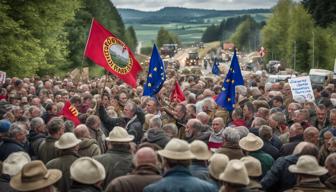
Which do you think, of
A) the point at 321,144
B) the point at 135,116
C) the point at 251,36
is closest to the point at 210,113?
the point at 135,116

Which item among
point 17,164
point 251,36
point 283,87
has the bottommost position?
point 251,36

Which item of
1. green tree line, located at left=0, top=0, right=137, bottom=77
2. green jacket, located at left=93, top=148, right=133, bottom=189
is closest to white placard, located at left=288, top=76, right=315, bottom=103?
green jacket, located at left=93, top=148, right=133, bottom=189

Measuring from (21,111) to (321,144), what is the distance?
20.9ft

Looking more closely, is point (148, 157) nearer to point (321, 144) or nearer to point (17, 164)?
point (17, 164)

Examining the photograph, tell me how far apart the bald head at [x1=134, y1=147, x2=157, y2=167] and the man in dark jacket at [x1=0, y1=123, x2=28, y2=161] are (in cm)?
318

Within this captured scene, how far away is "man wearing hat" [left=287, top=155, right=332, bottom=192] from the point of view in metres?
8.40

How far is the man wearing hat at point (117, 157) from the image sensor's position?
370 inches

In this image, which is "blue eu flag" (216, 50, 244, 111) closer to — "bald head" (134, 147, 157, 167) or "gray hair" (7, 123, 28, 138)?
"gray hair" (7, 123, 28, 138)

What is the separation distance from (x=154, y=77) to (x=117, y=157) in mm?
7000

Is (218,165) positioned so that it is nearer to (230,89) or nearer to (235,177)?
(235,177)

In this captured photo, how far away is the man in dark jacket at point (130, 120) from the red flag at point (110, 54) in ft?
2.88

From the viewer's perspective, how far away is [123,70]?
15352 mm

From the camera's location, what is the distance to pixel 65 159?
959 centimetres

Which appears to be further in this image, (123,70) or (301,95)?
(301,95)
